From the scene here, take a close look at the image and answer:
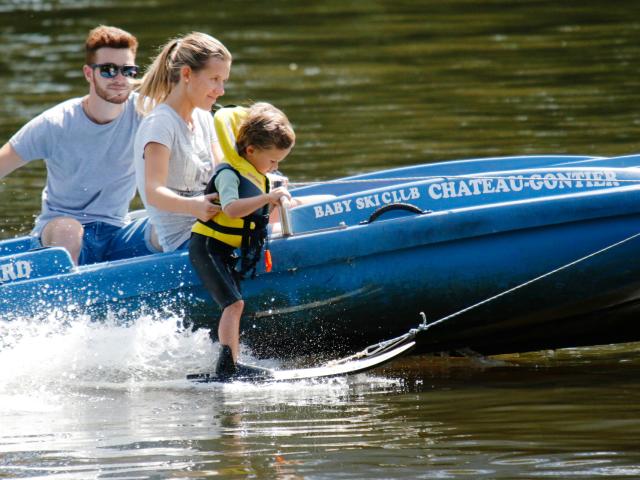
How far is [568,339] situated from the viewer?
6.58m

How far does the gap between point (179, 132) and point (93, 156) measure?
0.71 metres

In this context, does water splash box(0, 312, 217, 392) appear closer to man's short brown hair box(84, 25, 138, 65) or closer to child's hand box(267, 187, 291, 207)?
child's hand box(267, 187, 291, 207)

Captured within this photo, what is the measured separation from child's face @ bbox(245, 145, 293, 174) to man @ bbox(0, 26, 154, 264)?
3.35 feet

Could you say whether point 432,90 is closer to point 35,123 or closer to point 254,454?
point 35,123

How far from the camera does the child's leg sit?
616 centimetres

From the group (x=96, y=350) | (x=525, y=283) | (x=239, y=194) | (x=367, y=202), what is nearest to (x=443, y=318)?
(x=525, y=283)

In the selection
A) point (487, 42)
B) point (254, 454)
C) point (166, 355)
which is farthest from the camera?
point (487, 42)

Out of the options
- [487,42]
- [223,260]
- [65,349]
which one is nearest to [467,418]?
[223,260]

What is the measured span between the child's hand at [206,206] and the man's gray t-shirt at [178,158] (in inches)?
12.9

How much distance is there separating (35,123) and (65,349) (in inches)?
43.2

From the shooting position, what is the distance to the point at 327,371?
6285mm

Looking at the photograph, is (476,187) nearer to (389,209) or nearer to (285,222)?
(389,209)

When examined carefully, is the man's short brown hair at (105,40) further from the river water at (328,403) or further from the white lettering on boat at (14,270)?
the river water at (328,403)

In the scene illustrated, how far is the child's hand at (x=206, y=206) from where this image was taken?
600 centimetres
